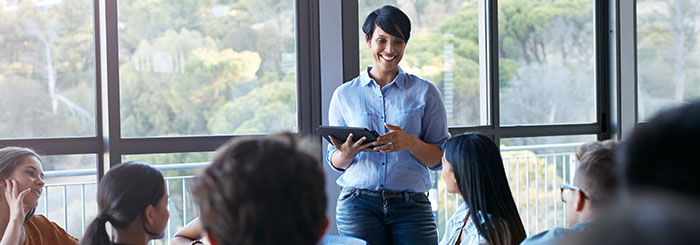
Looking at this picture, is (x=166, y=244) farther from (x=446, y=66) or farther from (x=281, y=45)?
(x=446, y=66)

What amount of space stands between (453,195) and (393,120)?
1617 millimetres

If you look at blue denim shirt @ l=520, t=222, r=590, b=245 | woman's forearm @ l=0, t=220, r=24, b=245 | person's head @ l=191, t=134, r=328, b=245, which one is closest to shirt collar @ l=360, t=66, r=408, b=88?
blue denim shirt @ l=520, t=222, r=590, b=245

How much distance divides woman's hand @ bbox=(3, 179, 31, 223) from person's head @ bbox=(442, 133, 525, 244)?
58.7 inches

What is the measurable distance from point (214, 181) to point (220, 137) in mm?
2337

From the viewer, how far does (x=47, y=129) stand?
2.89m

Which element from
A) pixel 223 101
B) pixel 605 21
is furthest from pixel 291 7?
pixel 605 21

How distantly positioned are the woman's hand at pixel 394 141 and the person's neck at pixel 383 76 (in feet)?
0.93

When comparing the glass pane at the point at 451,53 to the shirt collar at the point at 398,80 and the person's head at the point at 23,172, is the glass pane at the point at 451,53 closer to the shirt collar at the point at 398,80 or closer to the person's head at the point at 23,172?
the shirt collar at the point at 398,80

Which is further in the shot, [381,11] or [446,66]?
[446,66]

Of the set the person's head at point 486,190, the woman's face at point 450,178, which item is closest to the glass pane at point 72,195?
the woman's face at point 450,178

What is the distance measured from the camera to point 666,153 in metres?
0.53

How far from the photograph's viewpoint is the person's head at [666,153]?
0.51m

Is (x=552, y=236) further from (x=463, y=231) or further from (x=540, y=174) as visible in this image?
(x=540, y=174)

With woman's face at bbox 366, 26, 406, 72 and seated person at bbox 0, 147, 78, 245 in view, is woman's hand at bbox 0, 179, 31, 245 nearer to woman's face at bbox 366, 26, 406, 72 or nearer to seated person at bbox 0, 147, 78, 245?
seated person at bbox 0, 147, 78, 245
